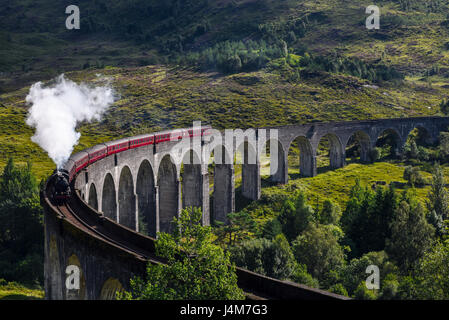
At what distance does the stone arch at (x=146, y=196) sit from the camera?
5466 cm

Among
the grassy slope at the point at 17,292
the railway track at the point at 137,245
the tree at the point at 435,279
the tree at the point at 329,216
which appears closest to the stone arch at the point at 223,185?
the tree at the point at 329,216

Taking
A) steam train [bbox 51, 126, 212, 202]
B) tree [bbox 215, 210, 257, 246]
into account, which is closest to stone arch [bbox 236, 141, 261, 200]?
steam train [bbox 51, 126, 212, 202]

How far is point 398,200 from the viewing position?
5569cm

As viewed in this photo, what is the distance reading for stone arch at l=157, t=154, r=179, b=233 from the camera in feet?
193

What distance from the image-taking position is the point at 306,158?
8300 cm

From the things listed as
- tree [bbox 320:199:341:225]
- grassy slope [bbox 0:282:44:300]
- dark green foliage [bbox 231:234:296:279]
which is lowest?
grassy slope [bbox 0:282:44:300]

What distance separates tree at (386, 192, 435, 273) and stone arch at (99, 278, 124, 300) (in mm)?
30142

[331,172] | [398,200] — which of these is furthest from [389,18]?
[398,200]

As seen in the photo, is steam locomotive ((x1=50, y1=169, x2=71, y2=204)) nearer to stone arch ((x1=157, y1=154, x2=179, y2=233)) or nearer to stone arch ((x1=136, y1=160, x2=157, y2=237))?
stone arch ((x1=136, y1=160, x2=157, y2=237))

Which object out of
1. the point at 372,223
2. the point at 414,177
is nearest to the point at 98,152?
the point at 372,223

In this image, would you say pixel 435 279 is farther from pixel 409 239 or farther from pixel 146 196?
pixel 146 196

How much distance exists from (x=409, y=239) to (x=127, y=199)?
29.5m

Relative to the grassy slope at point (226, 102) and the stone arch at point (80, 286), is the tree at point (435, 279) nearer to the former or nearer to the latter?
the stone arch at point (80, 286)
